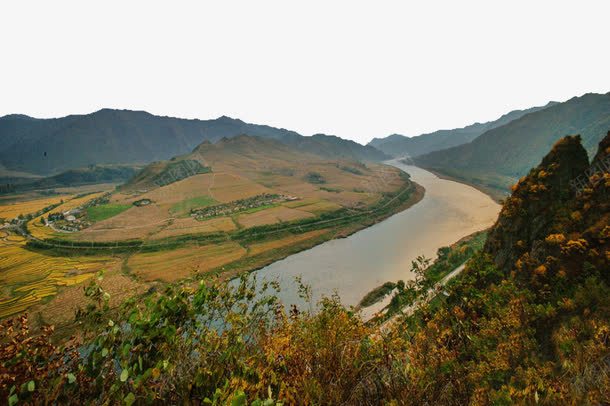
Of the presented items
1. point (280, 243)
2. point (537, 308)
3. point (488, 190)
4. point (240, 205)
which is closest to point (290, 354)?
point (537, 308)

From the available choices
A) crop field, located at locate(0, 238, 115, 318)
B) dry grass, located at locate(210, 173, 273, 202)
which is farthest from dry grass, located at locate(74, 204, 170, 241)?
dry grass, located at locate(210, 173, 273, 202)

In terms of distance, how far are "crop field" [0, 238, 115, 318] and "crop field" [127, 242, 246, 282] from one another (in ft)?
22.9

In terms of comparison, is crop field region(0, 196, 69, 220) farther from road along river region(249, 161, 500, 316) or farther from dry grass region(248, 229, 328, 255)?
road along river region(249, 161, 500, 316)

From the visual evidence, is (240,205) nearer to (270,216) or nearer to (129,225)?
(270,216)

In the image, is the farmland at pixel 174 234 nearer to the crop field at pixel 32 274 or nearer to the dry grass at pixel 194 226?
the crop field at pixel 32 274

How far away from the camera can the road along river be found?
1742 inches

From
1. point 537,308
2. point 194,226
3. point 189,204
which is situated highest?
point 189,204

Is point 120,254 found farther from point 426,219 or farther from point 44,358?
point 426,219

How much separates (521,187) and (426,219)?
170ft

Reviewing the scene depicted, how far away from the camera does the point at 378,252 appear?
57.4 m

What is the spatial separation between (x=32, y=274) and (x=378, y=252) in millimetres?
62255

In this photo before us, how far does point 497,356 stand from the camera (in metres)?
13.6

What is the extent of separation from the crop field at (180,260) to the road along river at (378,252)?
9360mm

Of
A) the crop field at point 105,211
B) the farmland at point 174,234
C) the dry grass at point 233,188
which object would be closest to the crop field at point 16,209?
the farmland at point 174,234
